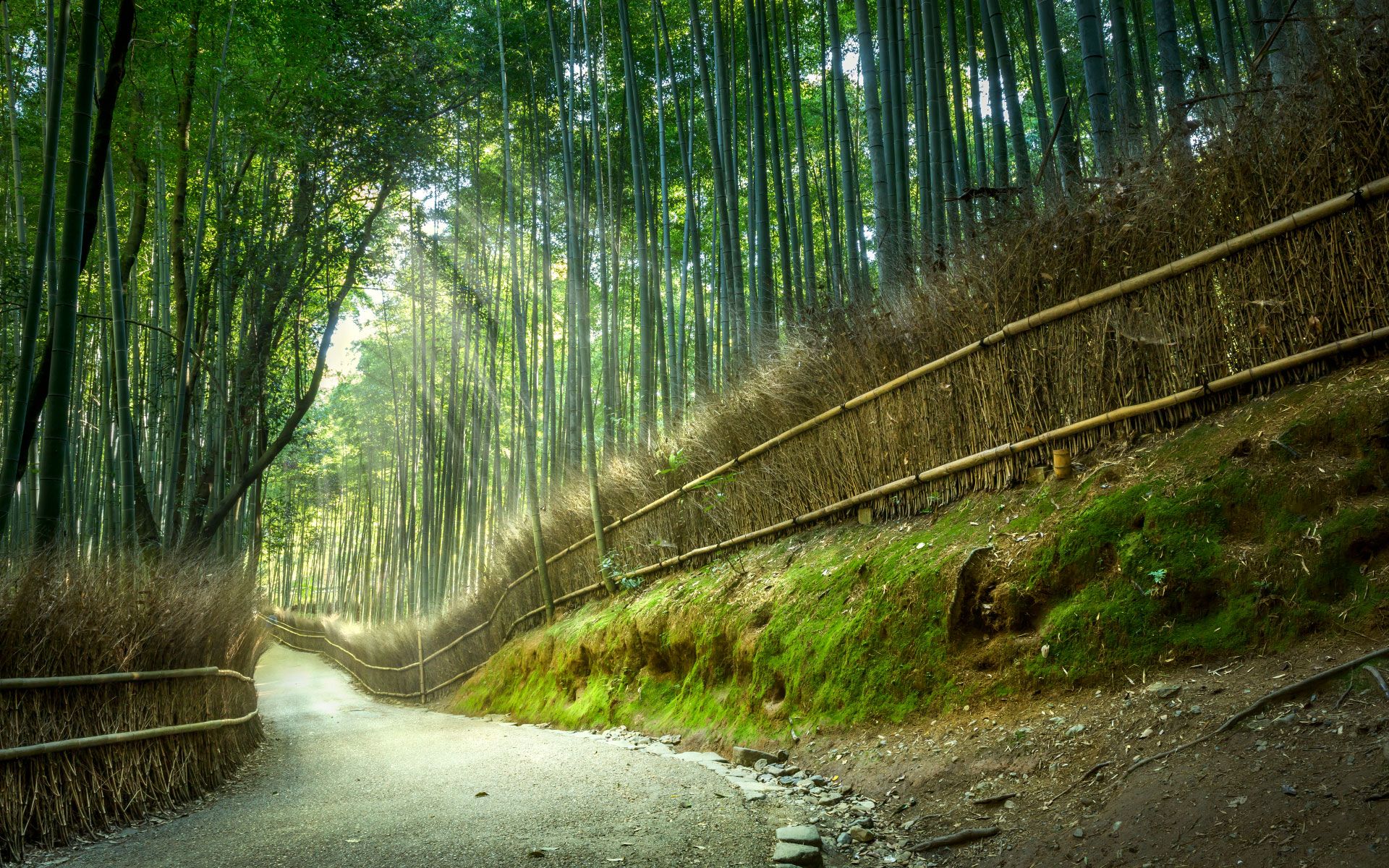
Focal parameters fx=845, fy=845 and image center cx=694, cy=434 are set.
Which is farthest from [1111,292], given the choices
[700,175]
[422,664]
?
[422,664]

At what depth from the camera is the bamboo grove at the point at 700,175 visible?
3.90 m

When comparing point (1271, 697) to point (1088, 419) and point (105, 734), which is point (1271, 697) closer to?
point (1088, 419)

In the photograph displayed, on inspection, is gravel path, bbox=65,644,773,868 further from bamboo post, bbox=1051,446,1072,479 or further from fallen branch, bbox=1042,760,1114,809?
bamboo post, bbox=1051,446,1072,479

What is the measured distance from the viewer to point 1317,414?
2318 millimetres

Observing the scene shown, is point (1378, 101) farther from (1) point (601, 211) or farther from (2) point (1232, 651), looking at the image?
(1) point (601, 211)

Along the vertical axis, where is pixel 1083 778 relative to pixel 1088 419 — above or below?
below

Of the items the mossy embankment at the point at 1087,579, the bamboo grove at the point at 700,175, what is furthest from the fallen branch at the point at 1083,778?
the bamboo grove at the point at 700,175

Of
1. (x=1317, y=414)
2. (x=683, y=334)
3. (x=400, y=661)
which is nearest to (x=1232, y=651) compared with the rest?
(x=1317, y=414)

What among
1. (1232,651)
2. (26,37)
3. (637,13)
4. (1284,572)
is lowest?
(1232,651)

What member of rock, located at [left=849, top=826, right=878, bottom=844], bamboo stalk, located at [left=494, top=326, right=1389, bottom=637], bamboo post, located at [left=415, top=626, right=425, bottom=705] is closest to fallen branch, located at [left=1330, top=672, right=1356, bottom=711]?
bamboo stalk, located at [left=494, top=326, right=1389, bottom=637]

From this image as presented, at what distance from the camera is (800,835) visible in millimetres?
2170

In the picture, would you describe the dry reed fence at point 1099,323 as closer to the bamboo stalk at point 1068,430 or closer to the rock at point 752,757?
the bamboo stalk at point 1068,430

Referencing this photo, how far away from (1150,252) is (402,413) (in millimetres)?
12111

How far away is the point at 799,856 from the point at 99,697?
2542 mm
